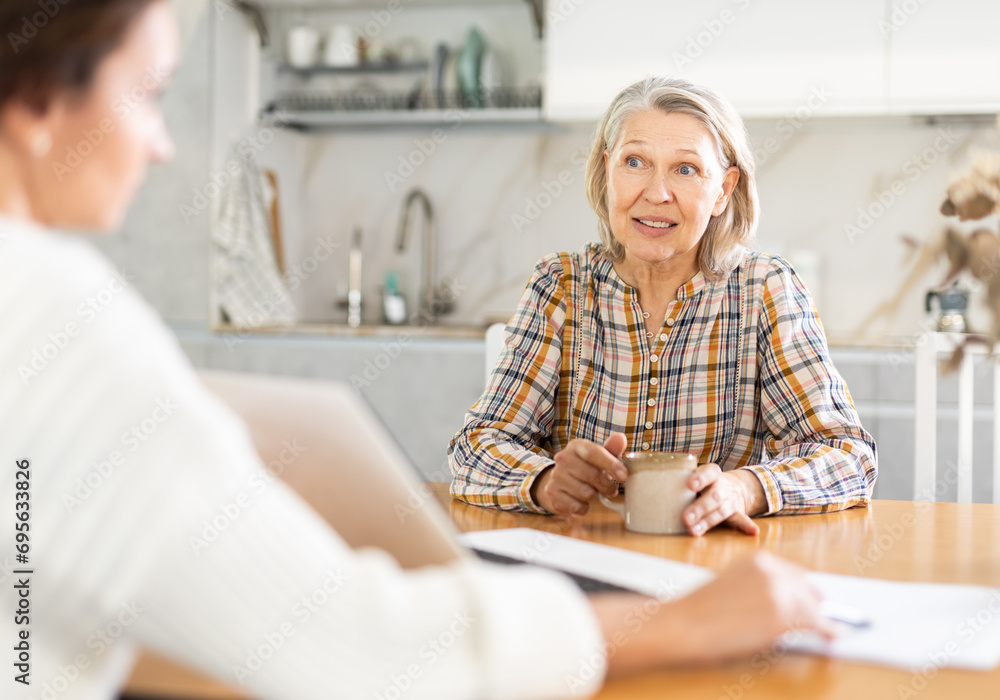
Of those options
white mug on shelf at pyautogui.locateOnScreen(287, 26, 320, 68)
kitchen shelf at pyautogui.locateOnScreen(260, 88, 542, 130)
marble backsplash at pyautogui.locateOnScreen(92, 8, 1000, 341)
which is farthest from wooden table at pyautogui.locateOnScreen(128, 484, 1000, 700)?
white mug on shelf at pyautogui.locateOnScreen(287, 26, 320, 68)

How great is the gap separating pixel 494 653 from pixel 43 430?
227mm

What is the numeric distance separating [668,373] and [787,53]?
70.3 inches

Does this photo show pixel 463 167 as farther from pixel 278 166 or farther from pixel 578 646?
pixel 578 646

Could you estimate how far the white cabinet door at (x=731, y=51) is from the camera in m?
2.81

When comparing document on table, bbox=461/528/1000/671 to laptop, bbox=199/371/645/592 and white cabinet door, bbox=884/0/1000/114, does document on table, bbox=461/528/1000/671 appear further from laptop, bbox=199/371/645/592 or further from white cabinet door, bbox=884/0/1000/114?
white cabinet door, bbox=884/0/1000/114

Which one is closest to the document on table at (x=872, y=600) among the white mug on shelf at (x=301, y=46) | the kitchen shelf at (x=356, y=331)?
the kitchen shelf at (x=356, y=331)

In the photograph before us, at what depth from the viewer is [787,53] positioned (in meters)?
2.85

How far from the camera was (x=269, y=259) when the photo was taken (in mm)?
3293

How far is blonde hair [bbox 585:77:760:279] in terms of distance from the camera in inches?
55.8
